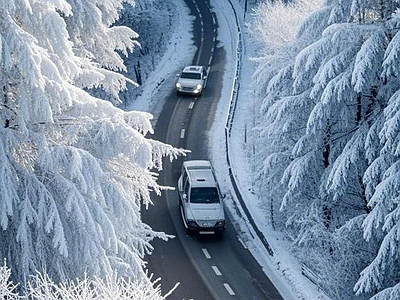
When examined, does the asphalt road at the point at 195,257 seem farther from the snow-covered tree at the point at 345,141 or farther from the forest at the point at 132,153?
the snow-covered tree at the point at 345,141

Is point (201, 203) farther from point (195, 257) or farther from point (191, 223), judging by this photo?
point (195, 257)

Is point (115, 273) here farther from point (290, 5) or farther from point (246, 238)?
point (290, 5)

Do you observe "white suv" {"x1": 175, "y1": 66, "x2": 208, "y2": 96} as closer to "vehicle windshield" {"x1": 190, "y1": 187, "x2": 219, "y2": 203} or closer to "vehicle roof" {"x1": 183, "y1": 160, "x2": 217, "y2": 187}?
"vehicle roof" {"x1": 183, "y1": 160, "x2": 217, "y2": 187}

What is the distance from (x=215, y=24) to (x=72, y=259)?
1887 inches

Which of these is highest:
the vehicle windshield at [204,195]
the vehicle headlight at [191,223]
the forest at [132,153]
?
the forest at [132,153]

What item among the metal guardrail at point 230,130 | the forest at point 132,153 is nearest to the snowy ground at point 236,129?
the metal guardrail at point 230,130

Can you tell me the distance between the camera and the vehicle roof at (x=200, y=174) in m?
27.1

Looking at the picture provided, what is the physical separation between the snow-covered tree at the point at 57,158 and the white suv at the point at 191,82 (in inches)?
1075

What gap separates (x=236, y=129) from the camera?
37750 mm

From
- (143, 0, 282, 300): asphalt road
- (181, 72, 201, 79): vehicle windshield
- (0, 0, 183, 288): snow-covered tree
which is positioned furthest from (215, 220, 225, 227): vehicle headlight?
(181, 72, 201, 79): vehicle windshield

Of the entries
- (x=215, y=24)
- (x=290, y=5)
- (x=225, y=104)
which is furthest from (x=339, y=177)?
(x=215, y=24)

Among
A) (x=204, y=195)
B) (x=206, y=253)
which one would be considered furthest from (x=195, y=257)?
(x=204, y=195)

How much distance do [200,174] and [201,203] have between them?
1.68m

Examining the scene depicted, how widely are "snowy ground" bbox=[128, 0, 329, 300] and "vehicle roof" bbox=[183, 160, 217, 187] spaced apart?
212cm
